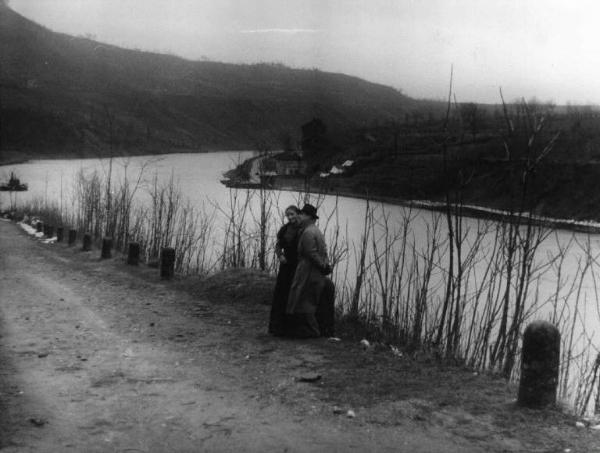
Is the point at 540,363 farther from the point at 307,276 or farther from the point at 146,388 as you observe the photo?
the point at 146,388

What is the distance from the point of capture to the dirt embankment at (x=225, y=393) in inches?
211

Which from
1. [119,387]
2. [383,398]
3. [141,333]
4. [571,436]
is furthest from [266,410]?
[141,333]

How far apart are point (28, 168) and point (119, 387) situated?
328 feet

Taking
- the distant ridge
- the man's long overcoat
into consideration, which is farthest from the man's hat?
the distant ridge

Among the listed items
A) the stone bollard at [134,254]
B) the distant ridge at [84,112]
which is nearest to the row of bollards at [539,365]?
the stone bollard at [134,254]

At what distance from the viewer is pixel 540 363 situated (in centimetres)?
604

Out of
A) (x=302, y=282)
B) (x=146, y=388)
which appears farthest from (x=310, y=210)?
(x=146, y=388)

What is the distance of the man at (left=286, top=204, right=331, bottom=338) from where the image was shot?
27.4ft

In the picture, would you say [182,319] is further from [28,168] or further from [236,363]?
[28,168]

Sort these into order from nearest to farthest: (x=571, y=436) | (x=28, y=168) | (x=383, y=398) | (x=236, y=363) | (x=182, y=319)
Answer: (x=571, y=436), (x=383, y=398), (x=236, y=363), (x=182, y=319), (x=28, y=168)

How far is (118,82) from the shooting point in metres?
189

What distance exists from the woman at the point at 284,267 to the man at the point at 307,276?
13cm

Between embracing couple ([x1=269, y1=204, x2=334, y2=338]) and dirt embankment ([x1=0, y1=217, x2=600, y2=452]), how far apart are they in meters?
0.25

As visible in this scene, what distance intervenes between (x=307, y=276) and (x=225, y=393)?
233cm
